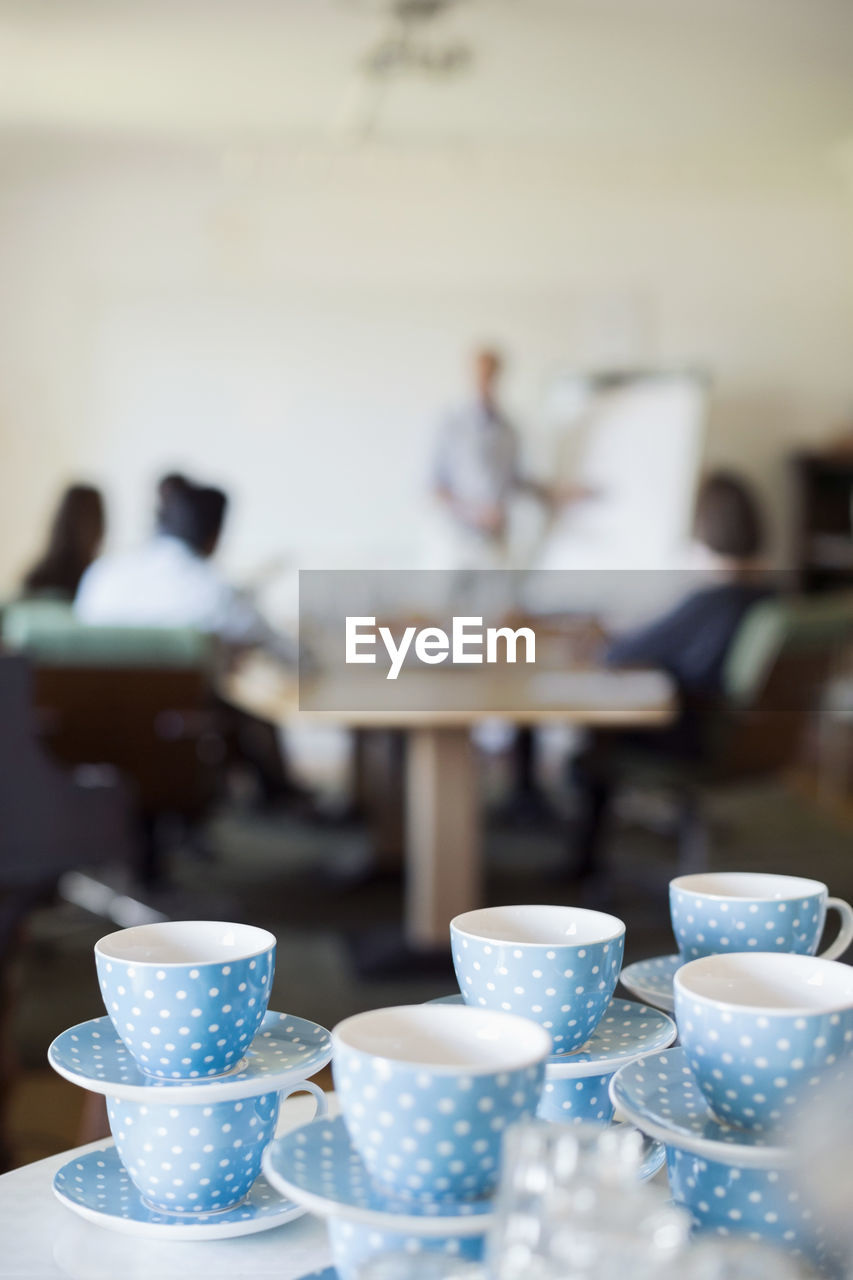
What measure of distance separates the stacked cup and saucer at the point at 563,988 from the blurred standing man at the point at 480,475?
413 centimetres

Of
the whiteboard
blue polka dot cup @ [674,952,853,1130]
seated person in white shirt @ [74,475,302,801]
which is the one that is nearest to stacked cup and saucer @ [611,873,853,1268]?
blue polka dot cup @ [674,952,853,1130]

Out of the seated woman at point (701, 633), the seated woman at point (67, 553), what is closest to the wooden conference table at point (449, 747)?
the seated woman at point (701, 633)

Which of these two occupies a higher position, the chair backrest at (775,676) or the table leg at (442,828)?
the chair backrest at (775,676)

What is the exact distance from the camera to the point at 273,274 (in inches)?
203

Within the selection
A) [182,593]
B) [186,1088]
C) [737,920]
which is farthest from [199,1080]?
[182,593]

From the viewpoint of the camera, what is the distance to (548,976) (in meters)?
0.49

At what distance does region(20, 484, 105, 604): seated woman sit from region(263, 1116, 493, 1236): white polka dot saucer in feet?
8.94

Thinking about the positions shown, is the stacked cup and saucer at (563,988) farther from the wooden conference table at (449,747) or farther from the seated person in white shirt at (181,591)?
the seated person in white shirt at (181,591)

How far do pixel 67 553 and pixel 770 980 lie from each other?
2.99 m

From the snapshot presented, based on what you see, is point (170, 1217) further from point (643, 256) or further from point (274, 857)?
point (643, 256)

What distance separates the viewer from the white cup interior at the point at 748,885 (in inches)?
22.5

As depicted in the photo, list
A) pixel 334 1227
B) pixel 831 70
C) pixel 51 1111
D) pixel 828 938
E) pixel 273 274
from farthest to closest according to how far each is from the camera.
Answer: pixel 273 274
pixel 831 70
pixel 51 1111
pixel 828 938
pixel 334 1227

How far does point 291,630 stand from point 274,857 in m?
0.77

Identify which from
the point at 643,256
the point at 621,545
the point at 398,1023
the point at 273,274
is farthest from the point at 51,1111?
the point at 643,256
